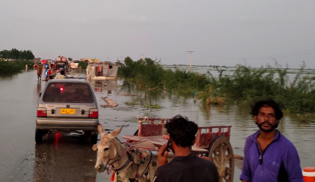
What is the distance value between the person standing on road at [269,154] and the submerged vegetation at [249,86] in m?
16.9

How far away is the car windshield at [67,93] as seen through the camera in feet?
35.4

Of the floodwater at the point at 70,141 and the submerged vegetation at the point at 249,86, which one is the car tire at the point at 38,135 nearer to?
the floodwater at the point at 70,141

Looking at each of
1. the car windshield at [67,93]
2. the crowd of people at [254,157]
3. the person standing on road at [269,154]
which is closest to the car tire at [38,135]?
the car windshield at [67,93]

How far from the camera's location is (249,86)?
25609 mm

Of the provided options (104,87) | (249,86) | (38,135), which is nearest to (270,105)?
(38,135)

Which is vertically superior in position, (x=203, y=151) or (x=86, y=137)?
(x=203, y=151)

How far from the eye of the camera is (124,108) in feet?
65.5

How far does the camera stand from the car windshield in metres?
→ 10.8

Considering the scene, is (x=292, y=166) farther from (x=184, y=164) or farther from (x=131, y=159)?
(x=131, y=159)

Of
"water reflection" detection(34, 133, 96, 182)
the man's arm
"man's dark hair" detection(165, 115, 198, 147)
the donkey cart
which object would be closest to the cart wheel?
the donkey cart

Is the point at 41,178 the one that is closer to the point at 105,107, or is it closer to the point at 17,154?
the point at 17,154

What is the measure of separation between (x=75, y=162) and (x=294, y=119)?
11.6m

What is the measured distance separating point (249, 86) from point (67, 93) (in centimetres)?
1664

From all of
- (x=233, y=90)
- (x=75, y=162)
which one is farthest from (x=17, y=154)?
(x=233, y=90)
